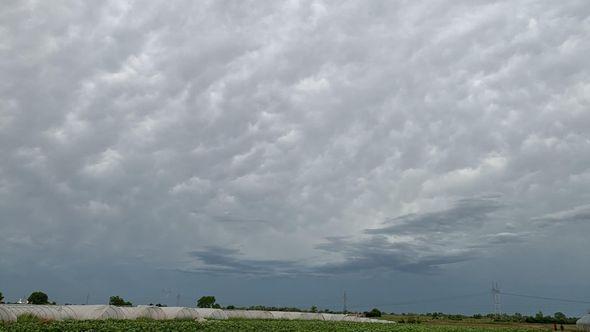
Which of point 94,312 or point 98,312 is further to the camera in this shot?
point 98,312

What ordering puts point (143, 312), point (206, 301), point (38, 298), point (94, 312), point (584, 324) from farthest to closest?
point (206, 301), point (38, 298), point (584, 324), point (143, 312), point (94, 312)

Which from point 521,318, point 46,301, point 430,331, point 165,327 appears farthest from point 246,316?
point 521,318

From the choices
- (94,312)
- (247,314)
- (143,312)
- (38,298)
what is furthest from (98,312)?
(38,298)

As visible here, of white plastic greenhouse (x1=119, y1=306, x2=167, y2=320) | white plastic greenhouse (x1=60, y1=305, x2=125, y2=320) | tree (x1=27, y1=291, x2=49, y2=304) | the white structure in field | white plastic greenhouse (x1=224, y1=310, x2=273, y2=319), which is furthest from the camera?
tree (x1=27, y1=291, x2=49, y2=304)

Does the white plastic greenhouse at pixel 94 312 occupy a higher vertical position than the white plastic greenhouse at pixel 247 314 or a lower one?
higher

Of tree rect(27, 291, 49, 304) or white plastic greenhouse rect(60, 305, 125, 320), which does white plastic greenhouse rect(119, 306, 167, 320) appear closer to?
white plastic greenhouse rect(60, 305, 125, 320)

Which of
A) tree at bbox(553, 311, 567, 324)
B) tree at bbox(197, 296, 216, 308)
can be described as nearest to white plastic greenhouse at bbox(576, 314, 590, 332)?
tree at bbox(553, 311, 567, 324)

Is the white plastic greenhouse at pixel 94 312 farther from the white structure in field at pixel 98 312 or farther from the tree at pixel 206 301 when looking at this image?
the tree at pixel 206 301

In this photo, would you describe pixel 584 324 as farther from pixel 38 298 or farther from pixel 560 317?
pixel 38 298

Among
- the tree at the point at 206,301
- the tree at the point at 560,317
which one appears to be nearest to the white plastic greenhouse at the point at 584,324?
the tree at the point at 560,317

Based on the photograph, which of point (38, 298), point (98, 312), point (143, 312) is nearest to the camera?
point (98, 312)

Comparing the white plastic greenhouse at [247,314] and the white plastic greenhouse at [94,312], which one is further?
the white plastic greenhouse at [247,314]

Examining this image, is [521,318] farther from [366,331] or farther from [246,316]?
[366,331]

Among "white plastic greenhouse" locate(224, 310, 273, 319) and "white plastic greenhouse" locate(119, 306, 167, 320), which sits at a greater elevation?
A: "white plastic greenhouse" locate(119, 306, 167, 320)
